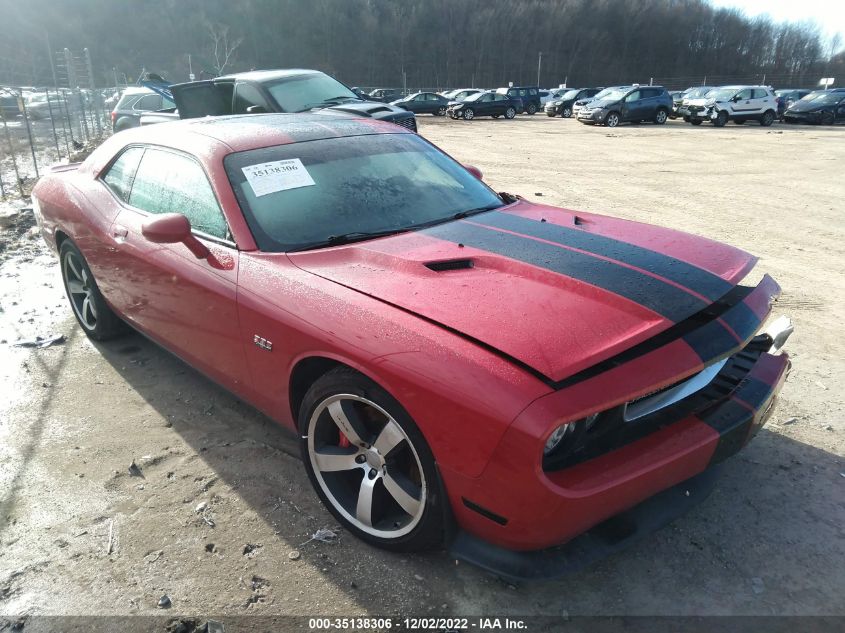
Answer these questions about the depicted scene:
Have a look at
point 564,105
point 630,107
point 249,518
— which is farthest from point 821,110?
point 249,518

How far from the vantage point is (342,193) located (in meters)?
2.90

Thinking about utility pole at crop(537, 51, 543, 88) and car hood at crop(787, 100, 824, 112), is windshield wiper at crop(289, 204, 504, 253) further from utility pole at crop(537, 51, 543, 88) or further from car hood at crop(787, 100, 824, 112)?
utility pole at crop(537, 51, 543, 88)

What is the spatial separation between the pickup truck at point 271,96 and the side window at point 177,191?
528cm

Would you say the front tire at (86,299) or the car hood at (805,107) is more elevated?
the car hood at (805,107)

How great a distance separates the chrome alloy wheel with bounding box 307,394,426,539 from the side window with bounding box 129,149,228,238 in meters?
1.08

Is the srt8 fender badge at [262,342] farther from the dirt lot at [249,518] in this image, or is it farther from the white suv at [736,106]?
the white suv at [736,106]

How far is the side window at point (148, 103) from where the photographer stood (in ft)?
43.1

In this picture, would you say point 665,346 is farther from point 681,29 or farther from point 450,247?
point 681,29

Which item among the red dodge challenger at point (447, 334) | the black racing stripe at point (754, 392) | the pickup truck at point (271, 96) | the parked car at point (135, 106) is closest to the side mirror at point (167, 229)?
the red dodge challenger at point (447, 334)

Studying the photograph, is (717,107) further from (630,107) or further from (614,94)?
(614,94)

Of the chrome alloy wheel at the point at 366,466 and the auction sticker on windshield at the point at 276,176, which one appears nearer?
the chrome alloy wheel at the point at 366,466

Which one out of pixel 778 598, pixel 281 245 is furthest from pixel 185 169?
pixel 778 598

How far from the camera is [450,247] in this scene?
2.56 m

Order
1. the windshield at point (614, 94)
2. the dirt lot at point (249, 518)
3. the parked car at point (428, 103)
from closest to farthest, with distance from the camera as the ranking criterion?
1. the dirt lot at point (249, 518)
2. the windshield at point (614, 94)
3. the parked car at point (428, 103)
